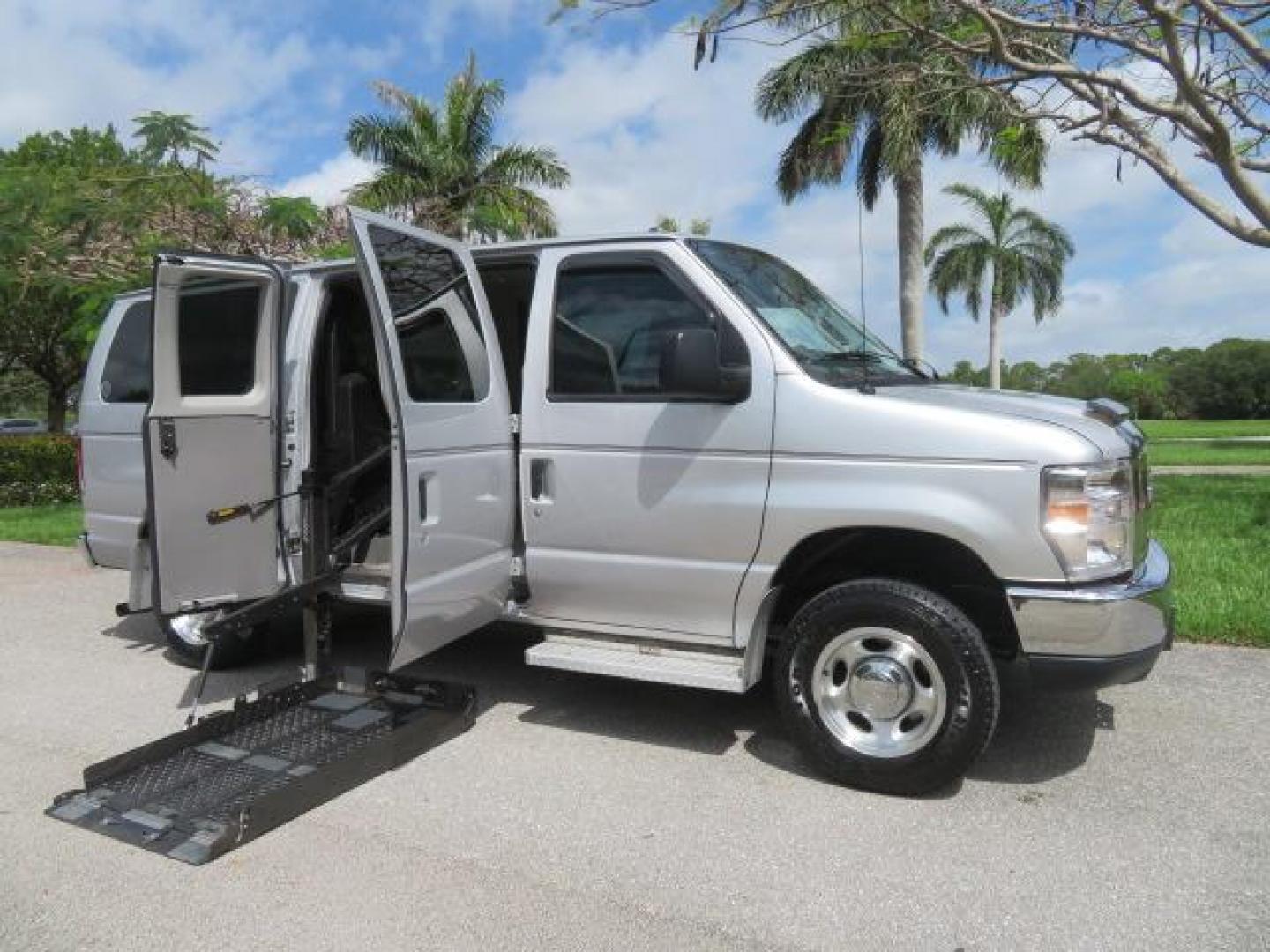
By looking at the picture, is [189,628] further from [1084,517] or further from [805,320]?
[1084,517]

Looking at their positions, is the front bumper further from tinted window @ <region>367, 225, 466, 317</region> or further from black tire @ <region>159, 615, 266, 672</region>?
black tire @ <region>159, 615, 266, 672</region>

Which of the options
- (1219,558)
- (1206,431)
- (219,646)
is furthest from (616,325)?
(1206,431)

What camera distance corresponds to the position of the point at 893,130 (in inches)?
633

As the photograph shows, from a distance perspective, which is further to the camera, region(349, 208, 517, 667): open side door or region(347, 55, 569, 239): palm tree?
region(347, 55, 569, 239): palm tree

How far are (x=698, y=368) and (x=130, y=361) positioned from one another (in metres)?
4.01

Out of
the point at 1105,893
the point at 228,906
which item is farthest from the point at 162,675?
the point at 1105,893

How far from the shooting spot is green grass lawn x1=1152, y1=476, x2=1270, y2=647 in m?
6.29

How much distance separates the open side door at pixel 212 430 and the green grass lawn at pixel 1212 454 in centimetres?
1870

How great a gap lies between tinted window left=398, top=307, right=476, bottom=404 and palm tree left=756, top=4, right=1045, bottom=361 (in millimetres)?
6439

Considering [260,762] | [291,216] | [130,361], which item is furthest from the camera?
[291,216]

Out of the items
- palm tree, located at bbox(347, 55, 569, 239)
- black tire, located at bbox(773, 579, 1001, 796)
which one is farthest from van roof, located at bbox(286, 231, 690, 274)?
palm tree, located at bbox(347, 55, 569, 239)

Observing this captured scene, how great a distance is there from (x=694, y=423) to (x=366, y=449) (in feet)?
7.93

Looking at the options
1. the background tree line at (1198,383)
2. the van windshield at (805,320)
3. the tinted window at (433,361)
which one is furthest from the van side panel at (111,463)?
the background tree line at (1198,383)

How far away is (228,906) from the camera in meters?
3.31
